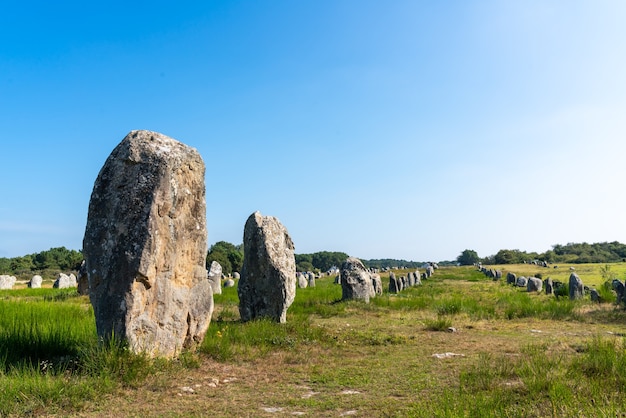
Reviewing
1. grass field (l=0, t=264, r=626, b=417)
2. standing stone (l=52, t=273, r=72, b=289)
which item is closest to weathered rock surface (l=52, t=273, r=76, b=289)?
standing stone (l=52, t=273, r=72, b=289)

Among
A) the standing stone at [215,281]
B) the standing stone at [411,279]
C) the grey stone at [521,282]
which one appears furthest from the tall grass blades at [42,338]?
the grey stone at [521,282]

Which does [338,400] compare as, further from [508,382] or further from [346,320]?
[346,320]

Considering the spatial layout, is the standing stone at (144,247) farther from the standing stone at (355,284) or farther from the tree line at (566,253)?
the tree line at (566,253)

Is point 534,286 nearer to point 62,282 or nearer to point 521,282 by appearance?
point 521,282

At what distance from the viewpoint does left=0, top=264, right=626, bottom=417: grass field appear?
5258 mm

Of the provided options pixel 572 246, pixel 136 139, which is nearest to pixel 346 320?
pixel 136 139

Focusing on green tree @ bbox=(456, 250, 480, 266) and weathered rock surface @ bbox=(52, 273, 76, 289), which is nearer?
weathered rock surface @ bbox=(52, 273, 76, 289)

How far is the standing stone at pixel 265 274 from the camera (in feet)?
39.4

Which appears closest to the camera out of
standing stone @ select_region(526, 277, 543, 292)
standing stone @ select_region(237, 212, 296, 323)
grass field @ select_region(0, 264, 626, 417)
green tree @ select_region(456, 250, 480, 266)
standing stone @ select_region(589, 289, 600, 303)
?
grass field @ select_region(0, 264, 626, 417)

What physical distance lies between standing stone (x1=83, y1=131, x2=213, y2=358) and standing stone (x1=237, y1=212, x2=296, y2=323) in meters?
4.04

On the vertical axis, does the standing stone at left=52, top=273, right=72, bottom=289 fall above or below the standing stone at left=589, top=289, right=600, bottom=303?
above

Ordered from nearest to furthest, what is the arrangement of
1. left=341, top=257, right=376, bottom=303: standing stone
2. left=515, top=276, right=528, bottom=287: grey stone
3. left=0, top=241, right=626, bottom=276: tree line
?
left=341, top=257, right=376, bottom=303: standing stone
left=515, top=276, right=528, bottom=287: grey stone
left=0, top=241, right=626, bottom=276: tree line

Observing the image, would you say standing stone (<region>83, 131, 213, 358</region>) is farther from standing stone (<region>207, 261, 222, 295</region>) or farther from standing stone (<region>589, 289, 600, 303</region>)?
standing stone (<region>589, 289, 600, 303</region>)

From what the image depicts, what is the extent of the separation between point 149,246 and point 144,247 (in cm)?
8
